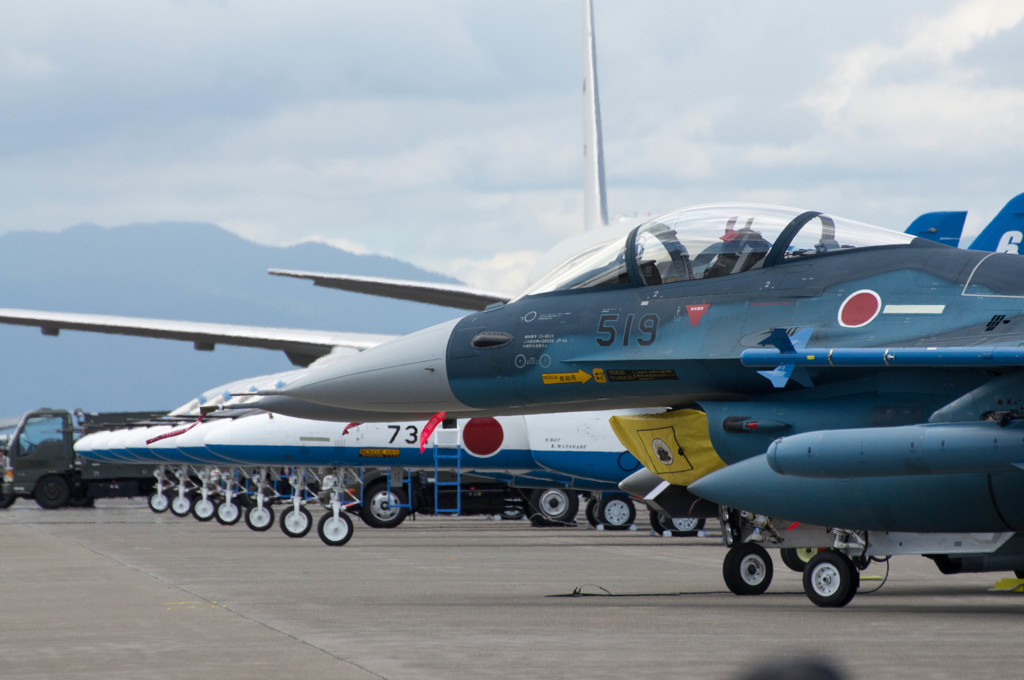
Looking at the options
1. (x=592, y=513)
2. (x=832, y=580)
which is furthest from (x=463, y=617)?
(x=592, y=513)

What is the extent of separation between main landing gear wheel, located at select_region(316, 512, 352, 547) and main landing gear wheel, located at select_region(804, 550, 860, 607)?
32.5 feet

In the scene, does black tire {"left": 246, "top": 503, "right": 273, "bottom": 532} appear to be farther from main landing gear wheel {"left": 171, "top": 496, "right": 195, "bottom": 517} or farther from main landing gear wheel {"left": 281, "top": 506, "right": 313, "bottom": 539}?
main landing gear wheel {"left": 171, "top": 496, "right": 195, "bottom": 517}

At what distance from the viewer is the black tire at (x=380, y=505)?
2417cm

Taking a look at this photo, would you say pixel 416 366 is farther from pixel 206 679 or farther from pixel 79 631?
pixel 206 679

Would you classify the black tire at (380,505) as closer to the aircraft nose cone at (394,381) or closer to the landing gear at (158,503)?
the landing gear at (158,503)

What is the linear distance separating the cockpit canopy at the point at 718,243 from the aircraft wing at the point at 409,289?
54.9 ft

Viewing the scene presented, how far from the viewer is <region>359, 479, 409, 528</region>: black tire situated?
24.2 meters

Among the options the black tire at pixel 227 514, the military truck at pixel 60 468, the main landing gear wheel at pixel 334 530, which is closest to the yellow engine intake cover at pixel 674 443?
the main landing gear wheel at pixel 334 530

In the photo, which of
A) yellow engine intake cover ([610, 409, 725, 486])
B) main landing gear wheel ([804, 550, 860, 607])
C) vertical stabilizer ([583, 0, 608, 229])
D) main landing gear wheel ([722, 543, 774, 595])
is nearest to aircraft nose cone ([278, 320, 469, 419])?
yellow engine intake cover ([610, 409, 725, 486])

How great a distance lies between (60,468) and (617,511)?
650 inches

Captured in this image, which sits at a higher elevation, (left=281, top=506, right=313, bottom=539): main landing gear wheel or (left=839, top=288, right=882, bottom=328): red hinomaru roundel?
(left=839, top=288, right=882, bottom=328): red hinomaru roundel

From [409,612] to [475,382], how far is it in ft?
6.31

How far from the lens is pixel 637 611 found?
10859mm

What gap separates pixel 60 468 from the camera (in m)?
34.4
